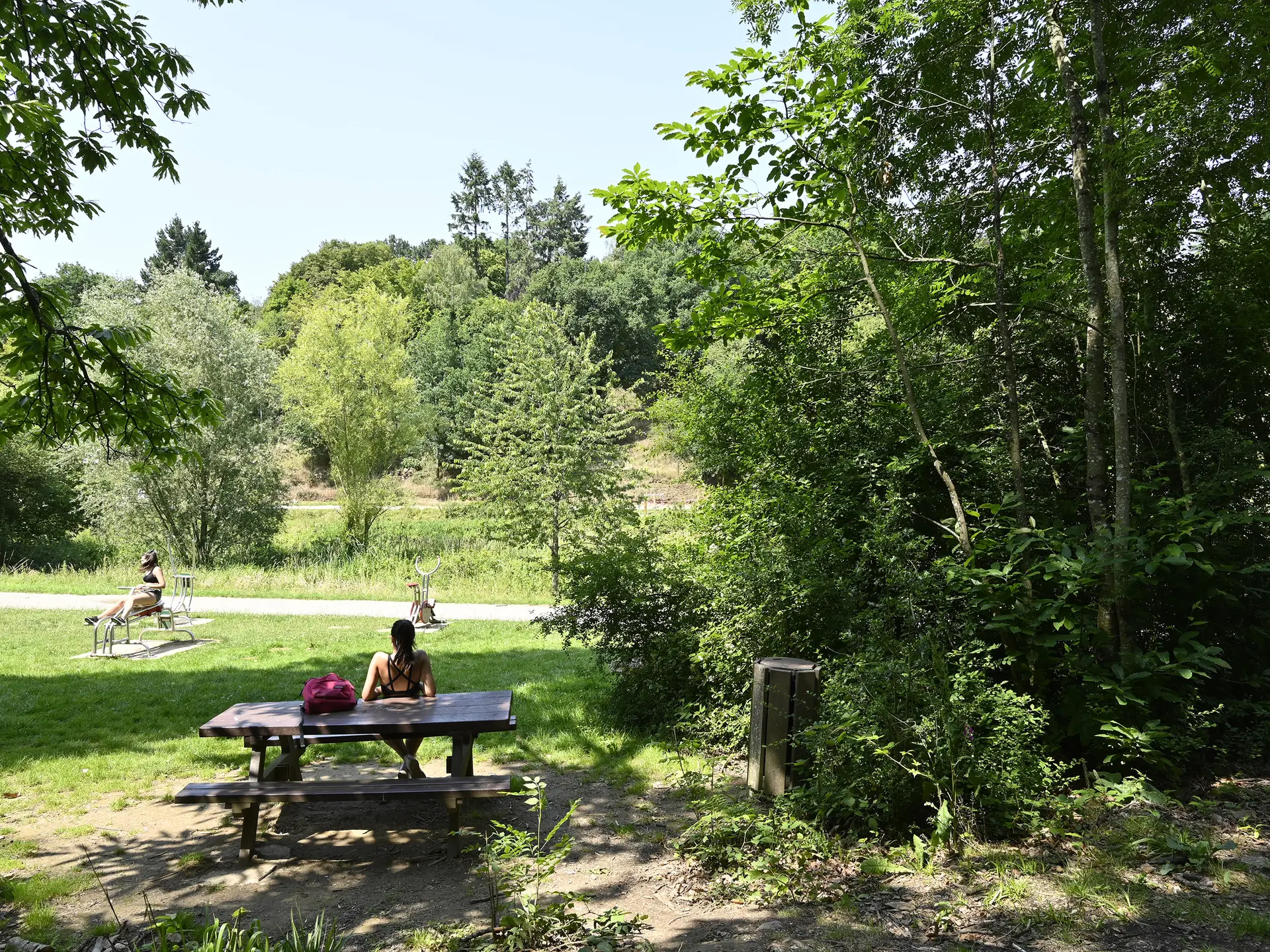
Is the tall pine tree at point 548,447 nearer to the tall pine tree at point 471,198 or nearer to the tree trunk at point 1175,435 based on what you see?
the tree trunk at point 1175,435

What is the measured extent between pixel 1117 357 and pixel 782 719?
305 centimetres

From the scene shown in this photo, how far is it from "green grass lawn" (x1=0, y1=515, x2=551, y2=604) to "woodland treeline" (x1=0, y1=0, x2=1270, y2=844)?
10530 millimetres

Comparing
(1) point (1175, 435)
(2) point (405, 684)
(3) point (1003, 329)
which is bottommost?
(2) point (405, 684)

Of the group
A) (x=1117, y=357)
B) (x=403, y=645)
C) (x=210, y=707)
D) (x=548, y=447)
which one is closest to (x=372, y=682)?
(x=403, y=645)

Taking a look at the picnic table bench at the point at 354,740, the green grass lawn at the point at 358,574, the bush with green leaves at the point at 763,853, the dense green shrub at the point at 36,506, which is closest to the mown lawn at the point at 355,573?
the green grass lawn at the point at 358,574

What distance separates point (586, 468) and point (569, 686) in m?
11.0

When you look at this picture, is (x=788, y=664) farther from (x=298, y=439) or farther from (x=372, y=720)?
(x=298, y=439)

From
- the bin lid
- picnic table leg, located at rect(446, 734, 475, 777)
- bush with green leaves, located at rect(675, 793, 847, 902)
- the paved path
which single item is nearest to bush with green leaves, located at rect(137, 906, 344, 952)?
picnic table leg, located at rect(446, 734, 475, 777)

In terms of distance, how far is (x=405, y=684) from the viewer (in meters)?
5.56

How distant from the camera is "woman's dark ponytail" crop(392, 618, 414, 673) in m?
5.46

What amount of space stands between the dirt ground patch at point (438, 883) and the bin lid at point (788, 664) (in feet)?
3.67

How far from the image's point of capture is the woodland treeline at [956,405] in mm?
4645

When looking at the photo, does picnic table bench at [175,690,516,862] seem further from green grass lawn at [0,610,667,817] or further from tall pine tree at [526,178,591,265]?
tall pine tree at [526,178,591,265]

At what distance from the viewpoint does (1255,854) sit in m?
3.80
